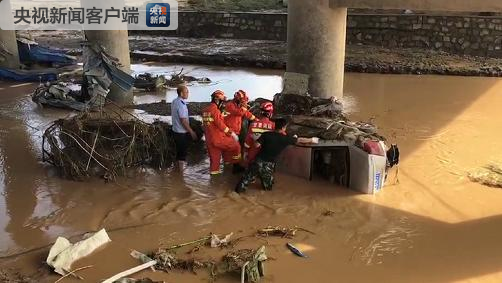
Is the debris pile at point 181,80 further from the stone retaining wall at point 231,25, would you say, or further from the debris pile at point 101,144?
the stone retaining wall at point 231,25

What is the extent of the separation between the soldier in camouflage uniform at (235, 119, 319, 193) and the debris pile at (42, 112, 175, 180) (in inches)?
69.2

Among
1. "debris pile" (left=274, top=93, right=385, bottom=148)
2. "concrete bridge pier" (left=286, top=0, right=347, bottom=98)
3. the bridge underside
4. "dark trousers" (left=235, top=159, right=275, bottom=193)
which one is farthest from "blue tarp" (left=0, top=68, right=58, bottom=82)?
"dark trousers" (left=235, top=159, right=275, bottom=193)

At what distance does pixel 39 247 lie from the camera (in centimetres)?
648

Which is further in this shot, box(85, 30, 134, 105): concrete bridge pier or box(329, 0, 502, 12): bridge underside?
box(85, 30, 134, 105): concrete bridge pier

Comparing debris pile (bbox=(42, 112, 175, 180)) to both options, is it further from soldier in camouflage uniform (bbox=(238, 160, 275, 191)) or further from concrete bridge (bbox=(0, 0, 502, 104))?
concrete bridge (bbox=(0, 0, 502, 104))

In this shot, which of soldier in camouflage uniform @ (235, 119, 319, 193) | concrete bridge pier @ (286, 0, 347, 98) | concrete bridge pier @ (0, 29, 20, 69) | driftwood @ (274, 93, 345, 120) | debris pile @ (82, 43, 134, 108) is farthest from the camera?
concrete bridge pier @ (0, 29, 20, 69)

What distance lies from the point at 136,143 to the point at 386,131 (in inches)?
203

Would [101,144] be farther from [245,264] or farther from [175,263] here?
[245,264]

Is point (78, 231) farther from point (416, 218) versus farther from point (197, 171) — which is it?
point (416, 218)

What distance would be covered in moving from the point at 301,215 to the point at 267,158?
3.51 feet

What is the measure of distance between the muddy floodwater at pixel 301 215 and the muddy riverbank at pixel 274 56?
642 cm

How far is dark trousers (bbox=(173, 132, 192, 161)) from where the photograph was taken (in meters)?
8.85

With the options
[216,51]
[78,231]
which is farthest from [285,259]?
[216,51]

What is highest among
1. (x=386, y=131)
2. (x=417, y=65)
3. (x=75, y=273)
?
(x=417, y=65)
